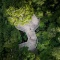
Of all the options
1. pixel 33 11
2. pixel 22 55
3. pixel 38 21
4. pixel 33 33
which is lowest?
pixel 22 55

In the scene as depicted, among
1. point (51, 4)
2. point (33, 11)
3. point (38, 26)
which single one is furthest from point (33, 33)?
point (51, 4)

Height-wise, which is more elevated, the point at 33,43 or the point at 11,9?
the point at 11,9

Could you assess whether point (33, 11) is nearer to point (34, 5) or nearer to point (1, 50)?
point (34, 5)

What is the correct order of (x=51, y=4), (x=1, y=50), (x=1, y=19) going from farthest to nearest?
(x=1, y=19)
(x=1, y=50)
(x=51, y=4)

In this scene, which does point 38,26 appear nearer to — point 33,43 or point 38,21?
point 38,21

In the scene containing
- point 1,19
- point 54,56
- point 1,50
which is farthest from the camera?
point 1,19

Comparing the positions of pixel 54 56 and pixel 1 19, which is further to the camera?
pixel 1 19

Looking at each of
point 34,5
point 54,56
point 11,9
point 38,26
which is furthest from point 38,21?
point 54,56
